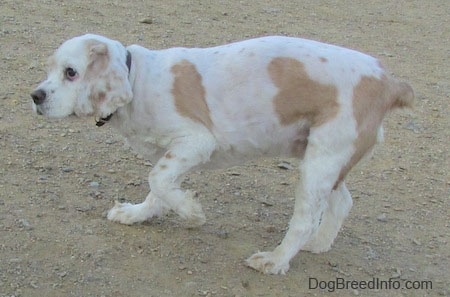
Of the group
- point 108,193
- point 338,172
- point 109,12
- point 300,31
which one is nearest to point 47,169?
point 108,193

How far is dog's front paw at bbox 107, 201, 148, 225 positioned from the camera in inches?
200

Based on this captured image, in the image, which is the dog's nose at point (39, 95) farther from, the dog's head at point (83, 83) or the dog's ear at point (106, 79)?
the dog's ear at point (106, 79)

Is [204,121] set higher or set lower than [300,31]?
higher

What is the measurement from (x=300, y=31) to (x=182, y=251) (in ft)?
18.2

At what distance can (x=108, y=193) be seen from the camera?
18.0ft

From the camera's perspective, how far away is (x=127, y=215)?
5.07 metres

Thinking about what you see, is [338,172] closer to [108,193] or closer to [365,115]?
[365,115]

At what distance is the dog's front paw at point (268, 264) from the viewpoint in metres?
4.69

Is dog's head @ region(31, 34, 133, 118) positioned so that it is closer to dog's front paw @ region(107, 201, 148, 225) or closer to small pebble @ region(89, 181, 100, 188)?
dog's front paw @ region(107, 201, 148, 225)

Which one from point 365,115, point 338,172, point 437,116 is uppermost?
point 365,115

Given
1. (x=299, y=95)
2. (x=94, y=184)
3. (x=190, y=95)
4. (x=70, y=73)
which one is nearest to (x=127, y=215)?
(x=94, y=184)

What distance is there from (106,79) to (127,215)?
37.0 inches

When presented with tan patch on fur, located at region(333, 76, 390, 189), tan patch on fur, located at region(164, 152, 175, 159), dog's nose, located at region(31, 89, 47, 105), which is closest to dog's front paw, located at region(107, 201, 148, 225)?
tan patch on fur, located at region(164, 152, 175, 159)

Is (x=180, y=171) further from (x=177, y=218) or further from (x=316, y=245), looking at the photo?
(x=316, y=245)
